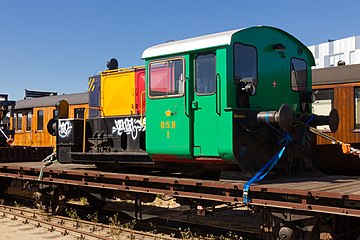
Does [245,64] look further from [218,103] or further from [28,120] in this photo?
[28,120]

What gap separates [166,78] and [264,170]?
2.26m

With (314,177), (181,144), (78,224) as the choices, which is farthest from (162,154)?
(78,224)

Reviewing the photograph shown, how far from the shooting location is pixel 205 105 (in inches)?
274

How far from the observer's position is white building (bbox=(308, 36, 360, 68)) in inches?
2307

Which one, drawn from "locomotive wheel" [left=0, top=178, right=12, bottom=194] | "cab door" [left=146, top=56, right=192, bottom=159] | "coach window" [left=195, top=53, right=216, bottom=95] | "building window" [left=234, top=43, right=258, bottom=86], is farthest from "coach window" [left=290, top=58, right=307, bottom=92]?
"locomotive wheel" [left=0, top=178, right=12, bottom=194]

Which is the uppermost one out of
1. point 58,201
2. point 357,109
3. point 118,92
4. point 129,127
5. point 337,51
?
point 337,51

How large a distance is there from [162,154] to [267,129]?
1.84m

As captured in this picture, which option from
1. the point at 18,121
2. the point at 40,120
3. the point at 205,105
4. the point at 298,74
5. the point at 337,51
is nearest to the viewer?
the point at 205,105

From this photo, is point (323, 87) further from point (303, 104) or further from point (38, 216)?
point (38, 216)

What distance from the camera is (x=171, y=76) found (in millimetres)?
7363

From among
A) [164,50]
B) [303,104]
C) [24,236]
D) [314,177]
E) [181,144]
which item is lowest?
[24,236]

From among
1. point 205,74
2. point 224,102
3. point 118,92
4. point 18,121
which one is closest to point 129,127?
point 118,92

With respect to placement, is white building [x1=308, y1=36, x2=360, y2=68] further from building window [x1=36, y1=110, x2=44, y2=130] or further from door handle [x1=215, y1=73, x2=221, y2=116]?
door handle [x1=215, y1=73, x2=221, y2=116]

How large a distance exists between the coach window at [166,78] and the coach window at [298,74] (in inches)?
92.7
